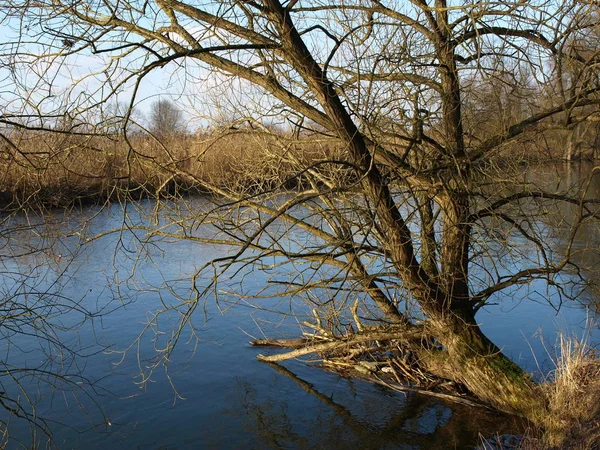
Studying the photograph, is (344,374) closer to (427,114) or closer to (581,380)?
(581,380)

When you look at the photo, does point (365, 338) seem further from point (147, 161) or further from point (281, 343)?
point (147, 161)

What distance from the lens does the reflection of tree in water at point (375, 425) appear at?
630 cm

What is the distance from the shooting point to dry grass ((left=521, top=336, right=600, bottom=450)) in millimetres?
4961

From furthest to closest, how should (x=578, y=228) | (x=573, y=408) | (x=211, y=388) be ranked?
(x=578, y=228), (x=211, y=388), (x=573, y=408)

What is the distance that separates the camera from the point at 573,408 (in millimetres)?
5531

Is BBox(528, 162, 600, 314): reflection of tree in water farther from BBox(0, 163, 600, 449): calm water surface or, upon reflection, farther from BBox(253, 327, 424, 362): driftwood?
BBox(253, 327, 424, 362): driftwood

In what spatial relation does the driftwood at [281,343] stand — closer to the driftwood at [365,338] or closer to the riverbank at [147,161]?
the driftwood at [365,338]

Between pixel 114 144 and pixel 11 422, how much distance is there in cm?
344

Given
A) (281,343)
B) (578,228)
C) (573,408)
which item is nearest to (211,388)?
(281,343)

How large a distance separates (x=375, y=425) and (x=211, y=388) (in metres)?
2.17

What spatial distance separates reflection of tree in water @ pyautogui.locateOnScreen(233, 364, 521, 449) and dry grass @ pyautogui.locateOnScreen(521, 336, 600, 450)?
1.96 ft

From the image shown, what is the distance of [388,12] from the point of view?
254 inches

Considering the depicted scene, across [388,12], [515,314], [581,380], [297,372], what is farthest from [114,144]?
[515,314]

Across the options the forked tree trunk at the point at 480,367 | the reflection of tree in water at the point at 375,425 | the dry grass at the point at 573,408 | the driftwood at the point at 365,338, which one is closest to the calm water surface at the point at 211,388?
the reflection of tree in water at the point at 375,425
